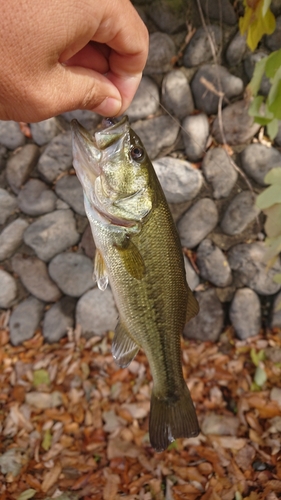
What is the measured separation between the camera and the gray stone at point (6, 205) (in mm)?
2715

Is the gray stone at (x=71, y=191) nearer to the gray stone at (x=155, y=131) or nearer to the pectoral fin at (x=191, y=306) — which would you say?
the gray stone at (x=155, y=131)

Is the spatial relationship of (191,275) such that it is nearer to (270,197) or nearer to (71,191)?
(71,191)

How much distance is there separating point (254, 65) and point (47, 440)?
2944mm

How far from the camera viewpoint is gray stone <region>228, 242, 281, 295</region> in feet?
9.16

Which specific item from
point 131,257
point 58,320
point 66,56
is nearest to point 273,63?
point 66,56

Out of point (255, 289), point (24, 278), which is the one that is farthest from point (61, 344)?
point (255, 289)

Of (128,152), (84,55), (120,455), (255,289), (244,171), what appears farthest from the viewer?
(255,289)

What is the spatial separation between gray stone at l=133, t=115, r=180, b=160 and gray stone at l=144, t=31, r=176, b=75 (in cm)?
31

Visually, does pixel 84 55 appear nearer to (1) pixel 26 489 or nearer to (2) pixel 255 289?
(2) pixel 255 289

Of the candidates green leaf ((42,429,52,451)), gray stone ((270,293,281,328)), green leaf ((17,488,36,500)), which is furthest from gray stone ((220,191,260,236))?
green leaf ((17,488,36,500))

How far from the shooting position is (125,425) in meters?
2.64

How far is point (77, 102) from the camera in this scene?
1.28 m

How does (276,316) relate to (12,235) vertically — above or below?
below

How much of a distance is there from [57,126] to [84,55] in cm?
130
